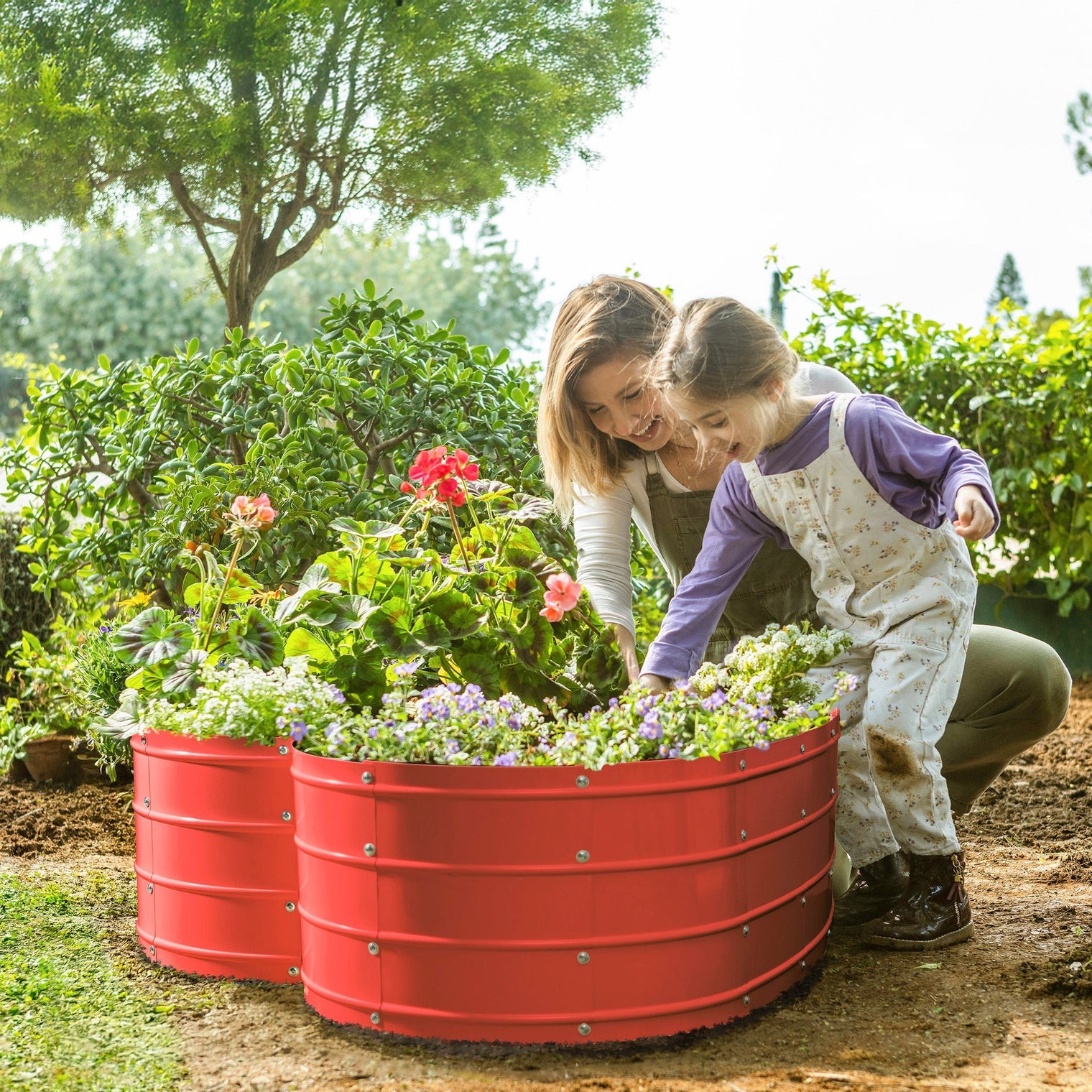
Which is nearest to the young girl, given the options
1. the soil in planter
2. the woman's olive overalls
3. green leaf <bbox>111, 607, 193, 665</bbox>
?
the woman's olive overalls

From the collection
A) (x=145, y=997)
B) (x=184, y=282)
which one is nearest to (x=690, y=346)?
(x=145, y=997)

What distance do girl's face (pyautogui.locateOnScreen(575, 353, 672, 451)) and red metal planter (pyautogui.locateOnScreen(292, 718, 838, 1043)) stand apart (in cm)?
76

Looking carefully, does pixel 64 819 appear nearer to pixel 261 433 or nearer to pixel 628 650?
pixel 261 433

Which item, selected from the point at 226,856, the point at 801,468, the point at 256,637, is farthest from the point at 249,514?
the point at 801,468

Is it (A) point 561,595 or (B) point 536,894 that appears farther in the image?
(A) point 561,595

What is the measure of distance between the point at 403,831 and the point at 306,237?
10.4 feet

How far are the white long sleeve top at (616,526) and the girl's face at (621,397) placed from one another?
0.18 metres

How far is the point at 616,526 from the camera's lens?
2094 millimetres

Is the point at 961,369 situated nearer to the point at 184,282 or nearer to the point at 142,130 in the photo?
the point at 142,130

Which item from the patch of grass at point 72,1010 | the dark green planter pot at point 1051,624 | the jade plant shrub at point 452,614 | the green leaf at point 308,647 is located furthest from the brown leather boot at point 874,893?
the dark green planter pot at point 1051,624

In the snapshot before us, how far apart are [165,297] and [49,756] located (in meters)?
20.8

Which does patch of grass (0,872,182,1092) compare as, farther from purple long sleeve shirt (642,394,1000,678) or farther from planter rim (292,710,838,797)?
purple long sleeve shirt (642,394,1000,678)

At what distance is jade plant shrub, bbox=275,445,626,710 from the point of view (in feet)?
5.09

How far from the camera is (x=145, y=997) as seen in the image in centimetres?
150
